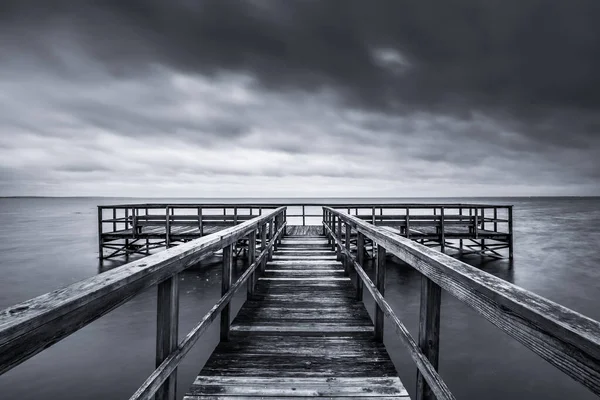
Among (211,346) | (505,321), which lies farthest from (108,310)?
(211,346)

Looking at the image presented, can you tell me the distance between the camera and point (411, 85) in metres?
28.7

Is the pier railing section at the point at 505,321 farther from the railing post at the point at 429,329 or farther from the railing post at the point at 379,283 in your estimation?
the railing post at the point at 379,283

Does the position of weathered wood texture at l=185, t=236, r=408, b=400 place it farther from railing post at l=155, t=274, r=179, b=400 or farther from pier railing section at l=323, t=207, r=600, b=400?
pier railing section at l=323, t=207, r=600, b=400

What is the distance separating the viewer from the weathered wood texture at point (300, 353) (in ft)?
7.80

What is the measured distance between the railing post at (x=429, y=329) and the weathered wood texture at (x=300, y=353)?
63 cm

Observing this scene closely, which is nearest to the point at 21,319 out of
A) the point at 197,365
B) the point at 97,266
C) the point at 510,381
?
the point at 197,365

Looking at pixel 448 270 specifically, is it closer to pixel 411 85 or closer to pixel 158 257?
pixel 158 257

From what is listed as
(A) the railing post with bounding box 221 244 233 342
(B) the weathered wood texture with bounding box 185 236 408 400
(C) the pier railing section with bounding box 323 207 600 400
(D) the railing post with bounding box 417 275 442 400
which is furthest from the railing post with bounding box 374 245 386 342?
(A) the railing post with bounding box 221 244 233 342

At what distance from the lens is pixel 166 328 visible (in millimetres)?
1774

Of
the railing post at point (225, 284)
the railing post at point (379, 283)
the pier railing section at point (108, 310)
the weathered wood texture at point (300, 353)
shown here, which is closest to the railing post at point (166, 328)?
the pier railing section at point (108, 310)

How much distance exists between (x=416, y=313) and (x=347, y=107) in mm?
32650

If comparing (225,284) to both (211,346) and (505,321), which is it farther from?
(211,346)

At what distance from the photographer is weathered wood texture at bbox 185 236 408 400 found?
7.80 feet

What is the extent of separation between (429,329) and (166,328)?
1600 mm
